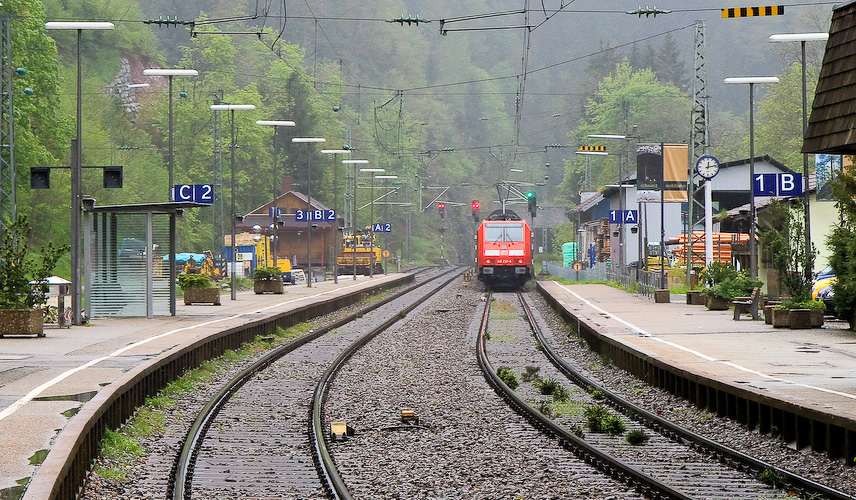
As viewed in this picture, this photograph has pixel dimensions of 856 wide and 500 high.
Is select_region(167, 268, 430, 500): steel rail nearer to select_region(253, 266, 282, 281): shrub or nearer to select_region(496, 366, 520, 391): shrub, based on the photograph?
select_region(496, 366, 520, 391): shrub

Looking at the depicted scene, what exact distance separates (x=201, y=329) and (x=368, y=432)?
12055mm

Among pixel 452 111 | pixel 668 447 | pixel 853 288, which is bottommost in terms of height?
pixel 668 447

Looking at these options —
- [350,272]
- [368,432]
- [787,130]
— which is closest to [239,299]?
[368,432]

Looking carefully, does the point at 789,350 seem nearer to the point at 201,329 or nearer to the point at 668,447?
the point at 668,447

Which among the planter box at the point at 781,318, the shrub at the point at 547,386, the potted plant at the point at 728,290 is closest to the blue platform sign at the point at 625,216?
the potted plant at the point at 728,290

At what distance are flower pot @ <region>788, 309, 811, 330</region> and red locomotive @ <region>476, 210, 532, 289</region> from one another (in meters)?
32.3

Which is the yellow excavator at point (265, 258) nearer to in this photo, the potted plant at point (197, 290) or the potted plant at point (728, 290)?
the potted plant at point (197, 290)

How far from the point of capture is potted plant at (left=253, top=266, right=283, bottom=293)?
4691 centimetres

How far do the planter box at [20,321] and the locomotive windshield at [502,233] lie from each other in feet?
119

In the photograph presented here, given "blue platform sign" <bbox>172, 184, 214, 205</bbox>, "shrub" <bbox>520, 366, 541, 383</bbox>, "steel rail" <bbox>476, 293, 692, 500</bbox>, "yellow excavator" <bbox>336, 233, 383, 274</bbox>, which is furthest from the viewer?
"yellow excavator" <bbox>336, 233, 383, 274</bbox>

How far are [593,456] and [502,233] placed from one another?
4600cm

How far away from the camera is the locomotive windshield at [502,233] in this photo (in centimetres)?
5753

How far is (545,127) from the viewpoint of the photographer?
544ft

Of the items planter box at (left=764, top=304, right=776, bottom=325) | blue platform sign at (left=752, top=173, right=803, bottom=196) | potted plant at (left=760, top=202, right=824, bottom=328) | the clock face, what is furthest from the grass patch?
the clock face
